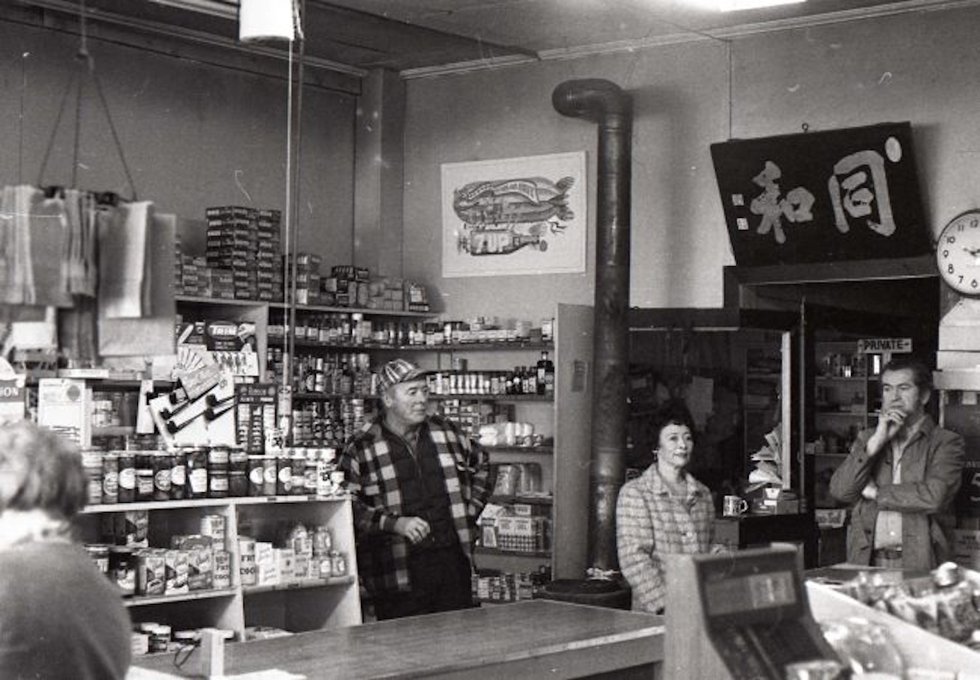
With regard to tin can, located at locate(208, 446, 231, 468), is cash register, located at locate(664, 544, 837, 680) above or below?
below

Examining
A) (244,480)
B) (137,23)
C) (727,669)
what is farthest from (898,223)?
(727,669)

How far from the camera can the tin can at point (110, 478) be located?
20.2 feet

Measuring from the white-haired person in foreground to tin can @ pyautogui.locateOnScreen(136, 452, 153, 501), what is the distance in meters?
3.02

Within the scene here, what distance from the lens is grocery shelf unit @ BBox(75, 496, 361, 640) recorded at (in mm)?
6363

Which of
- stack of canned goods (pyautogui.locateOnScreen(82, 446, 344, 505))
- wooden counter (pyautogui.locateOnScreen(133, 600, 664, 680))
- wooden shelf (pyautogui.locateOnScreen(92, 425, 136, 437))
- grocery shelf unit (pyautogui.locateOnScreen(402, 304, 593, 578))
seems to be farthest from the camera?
grocery shelf unit (pyautogui.locateOnScreen(402, 304, 593, 578))

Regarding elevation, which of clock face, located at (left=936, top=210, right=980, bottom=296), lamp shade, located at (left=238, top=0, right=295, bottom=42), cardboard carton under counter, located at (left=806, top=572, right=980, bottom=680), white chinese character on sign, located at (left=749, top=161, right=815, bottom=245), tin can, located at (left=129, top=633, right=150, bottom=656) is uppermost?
lamp shade, located at (left=238, top=0, right=295, bottom=42)

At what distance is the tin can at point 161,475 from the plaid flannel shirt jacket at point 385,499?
894mm

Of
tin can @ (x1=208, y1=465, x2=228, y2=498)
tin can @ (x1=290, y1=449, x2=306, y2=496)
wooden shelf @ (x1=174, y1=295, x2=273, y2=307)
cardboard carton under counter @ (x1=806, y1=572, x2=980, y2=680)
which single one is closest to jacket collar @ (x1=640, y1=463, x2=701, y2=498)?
tin can @ (x1=290, y1=449, x2=306, y2=496)

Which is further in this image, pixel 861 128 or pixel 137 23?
pixel 137 23

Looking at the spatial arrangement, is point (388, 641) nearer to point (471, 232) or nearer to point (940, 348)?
point (940, 348)

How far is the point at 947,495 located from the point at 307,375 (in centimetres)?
446

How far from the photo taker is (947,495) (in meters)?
6.75

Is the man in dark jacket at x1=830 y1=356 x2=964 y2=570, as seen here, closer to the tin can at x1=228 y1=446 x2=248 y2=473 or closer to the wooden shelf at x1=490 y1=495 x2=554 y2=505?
the tin can at x1=228 y1=446 x2=248 y2=473

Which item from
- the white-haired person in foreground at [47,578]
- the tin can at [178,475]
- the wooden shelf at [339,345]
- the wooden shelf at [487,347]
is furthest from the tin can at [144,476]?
the wooden shelf at [487,347]
